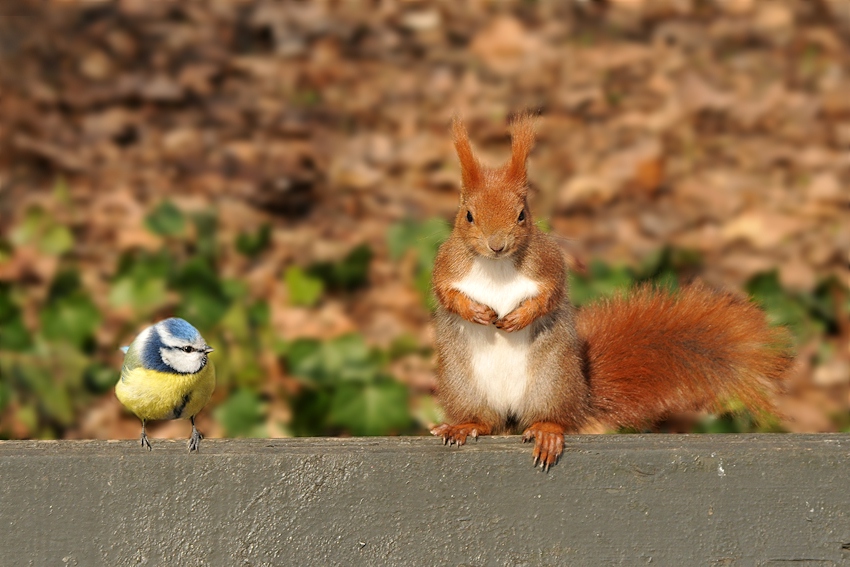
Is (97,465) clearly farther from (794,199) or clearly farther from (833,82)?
(833,82)

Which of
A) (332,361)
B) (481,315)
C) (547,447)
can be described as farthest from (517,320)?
(332,361)

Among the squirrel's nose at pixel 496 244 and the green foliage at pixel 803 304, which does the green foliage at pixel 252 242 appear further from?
the squirrel's nose at pixel 496 244

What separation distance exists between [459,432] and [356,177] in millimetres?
2728

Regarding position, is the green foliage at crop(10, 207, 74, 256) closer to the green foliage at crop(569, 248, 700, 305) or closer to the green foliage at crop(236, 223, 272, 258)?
the green foliage at crop(236, 223, 272, 258)

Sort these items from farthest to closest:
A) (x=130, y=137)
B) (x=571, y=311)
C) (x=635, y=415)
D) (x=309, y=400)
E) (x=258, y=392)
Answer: (x=130, y=137)
(x=258, y=392)
(x=309, y=400)
(x=635, y=415)
(x=571, y=311)

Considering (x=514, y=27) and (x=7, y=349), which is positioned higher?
(x=514, y=27)

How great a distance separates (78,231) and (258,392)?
1.42m

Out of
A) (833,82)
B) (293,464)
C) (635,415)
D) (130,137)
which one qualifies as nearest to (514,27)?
(833,82)

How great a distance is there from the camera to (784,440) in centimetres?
228

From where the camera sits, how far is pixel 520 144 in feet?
7.38

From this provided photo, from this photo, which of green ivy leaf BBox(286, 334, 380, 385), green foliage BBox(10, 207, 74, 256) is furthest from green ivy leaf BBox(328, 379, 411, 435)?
green foliage BBox(10, 207, 74, 256)

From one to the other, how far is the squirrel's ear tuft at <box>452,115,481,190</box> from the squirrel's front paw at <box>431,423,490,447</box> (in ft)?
1.65

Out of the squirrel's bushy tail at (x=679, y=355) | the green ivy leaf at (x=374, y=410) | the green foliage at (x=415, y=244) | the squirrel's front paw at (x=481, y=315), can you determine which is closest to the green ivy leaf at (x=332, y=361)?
the green ivy leaf at (x=374, y=410)

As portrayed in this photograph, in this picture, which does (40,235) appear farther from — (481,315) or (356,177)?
(481,315)
